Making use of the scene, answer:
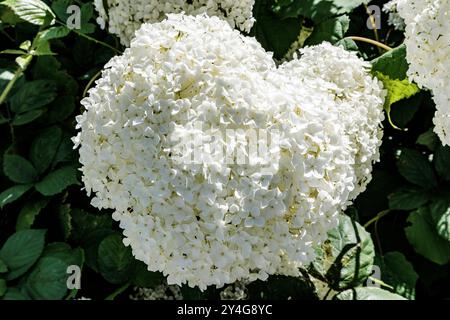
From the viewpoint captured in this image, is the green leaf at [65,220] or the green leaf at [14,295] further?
the green leaf at [65,220]

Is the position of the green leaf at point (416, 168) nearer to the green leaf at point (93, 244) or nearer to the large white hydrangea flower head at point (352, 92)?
the large white hydrangea flower head at point (352, 92)

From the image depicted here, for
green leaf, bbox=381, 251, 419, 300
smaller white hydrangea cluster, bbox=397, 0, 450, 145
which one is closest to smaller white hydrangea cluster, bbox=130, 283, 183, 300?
green leaf, bbox=381, 251, 419, 300

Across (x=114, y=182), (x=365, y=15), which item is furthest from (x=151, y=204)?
(x=365, y=15)

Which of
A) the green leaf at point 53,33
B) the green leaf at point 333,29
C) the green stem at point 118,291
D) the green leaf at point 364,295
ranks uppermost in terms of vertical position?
the green leaf at point 333,29

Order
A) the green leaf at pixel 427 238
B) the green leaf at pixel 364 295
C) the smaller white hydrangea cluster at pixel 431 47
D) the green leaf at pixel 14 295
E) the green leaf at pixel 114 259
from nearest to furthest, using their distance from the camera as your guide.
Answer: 1. the smaller white hydrangea cluster at pixel 431 47
2. the green leaf at pixel 364 295
3. the green leaf at pixel 14 295
4. the green leaf at pixel 114 259
5. the green leaf at pixel 427 238

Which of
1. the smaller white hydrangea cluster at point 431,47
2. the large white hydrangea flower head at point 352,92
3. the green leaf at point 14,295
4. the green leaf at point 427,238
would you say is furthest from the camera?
the green leaf at point 427,238

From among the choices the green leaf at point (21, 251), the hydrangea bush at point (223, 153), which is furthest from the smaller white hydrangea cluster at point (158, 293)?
the green leaf at point (21, 251)
